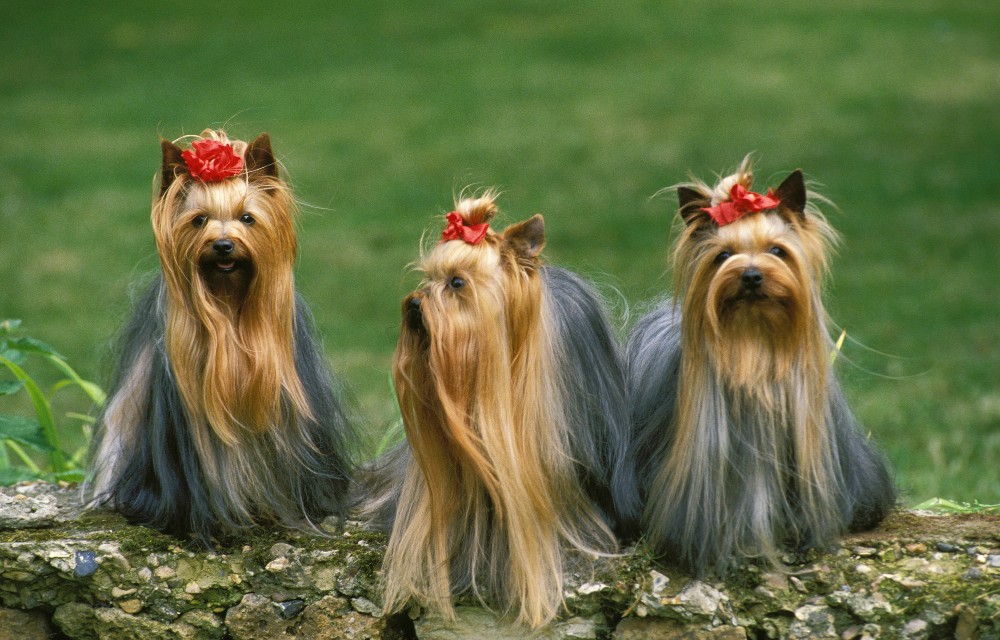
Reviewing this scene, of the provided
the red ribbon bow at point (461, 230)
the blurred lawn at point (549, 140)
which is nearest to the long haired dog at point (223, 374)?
the red ribbon bow at point (461, 230)

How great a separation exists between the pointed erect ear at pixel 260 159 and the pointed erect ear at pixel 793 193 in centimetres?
150

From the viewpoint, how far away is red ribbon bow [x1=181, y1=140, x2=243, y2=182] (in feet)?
12.6

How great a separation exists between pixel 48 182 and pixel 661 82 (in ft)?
23.4

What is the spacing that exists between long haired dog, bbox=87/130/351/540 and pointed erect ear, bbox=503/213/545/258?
0.72 metres

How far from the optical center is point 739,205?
358 cm

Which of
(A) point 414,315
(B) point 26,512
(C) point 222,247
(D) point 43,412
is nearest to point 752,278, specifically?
(A) point 414,315

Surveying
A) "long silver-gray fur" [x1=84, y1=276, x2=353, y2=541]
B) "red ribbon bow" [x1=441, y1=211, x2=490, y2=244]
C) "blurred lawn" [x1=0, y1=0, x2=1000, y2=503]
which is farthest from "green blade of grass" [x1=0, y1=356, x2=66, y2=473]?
"red ribbon bow" [x1=441, y1=211, x2=490, y2=244]

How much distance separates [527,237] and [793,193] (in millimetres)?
750

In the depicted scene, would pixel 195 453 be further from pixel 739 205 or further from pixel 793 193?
pixel 793 193

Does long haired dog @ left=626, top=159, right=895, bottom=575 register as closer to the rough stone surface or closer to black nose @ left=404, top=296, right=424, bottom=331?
black nose @ left=404, top=296, right=424, bottom=331

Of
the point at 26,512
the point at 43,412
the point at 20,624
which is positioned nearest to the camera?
the point at 20,624

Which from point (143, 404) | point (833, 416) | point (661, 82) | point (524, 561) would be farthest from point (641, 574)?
point (661, 82)

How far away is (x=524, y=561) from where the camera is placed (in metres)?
3.80

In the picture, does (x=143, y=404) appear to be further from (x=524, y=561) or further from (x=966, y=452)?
(x=966, y=452)
